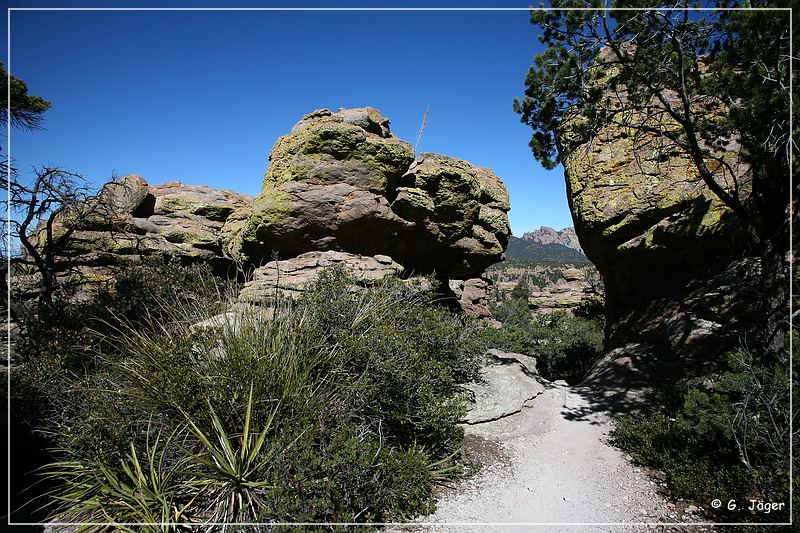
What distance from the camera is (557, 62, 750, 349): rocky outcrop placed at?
31.5 feet

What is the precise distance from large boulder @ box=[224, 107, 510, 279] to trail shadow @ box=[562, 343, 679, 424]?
5.25m

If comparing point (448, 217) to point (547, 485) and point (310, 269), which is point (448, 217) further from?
point (547, 485)

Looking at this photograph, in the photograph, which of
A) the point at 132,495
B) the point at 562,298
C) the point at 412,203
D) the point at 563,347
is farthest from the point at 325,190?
the point at 562,298

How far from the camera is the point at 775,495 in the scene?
395 cm

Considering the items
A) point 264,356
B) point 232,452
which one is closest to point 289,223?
point 264,356

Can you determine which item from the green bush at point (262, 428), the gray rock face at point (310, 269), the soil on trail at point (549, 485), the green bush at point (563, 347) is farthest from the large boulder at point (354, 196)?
the soil on trail at point (549, 485)

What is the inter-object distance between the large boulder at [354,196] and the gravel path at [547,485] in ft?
18.4

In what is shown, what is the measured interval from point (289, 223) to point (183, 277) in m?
2.57

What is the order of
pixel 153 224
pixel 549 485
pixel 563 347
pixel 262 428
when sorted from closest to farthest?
pixel 262 428
pixel 549 485
pixel 153 224
pixel 563 347

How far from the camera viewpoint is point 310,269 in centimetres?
955

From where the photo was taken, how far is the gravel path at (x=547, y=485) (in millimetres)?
4223

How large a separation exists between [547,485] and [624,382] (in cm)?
440

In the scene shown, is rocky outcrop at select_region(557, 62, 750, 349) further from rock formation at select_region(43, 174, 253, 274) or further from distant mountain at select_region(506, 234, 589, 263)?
distant mountain at select_region(506, 234, 589, 263)

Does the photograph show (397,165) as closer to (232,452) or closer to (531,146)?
(531,146)
